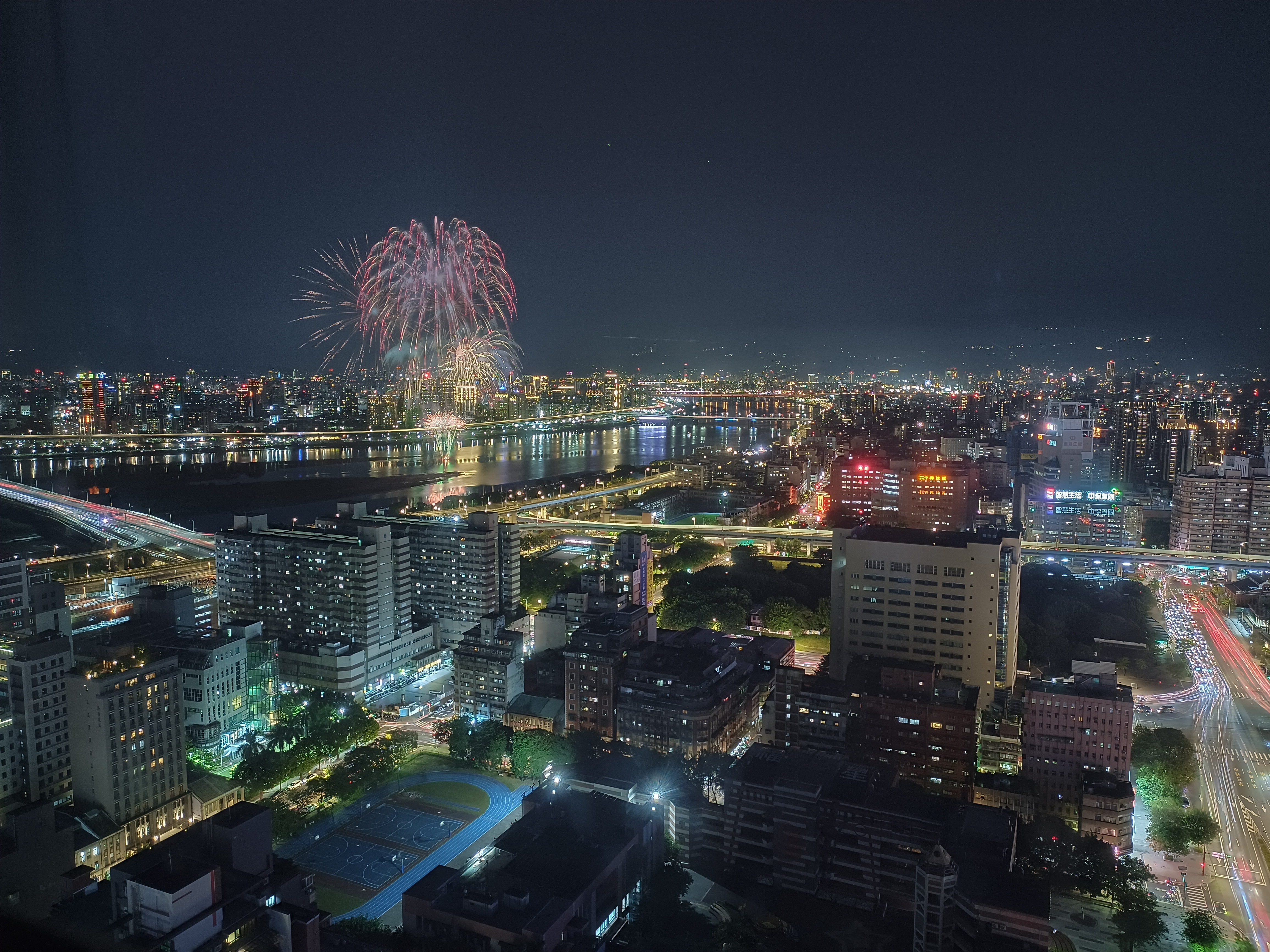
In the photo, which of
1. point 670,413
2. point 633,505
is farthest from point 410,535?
point 670,413

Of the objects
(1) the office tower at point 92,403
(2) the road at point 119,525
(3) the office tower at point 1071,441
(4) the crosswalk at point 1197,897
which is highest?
(1) the office tower at point 92,403

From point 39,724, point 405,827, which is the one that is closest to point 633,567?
point 405,827

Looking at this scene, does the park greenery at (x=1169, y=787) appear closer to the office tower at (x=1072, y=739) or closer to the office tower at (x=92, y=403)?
the office tower at (x=1072, y=739)

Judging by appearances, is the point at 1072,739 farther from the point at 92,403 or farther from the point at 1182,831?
the point at 92,403

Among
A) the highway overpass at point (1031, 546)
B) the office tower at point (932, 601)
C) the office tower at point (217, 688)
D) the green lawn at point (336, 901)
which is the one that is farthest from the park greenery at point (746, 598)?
the green lawn at point (336, 901)

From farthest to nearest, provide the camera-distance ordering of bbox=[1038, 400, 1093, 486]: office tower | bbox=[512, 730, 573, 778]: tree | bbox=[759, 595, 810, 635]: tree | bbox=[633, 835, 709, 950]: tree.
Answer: bbox=[1038, 400, 1093, 486]: office tower, bbox=[759, 595, 810, 635]: tree, bbox=[512, 730, 573, 778]: tree, bbox=[633, 835, 709, 950]: tree

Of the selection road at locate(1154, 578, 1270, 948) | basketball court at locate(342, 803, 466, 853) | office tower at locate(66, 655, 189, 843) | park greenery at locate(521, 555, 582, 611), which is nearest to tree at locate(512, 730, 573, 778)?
basketball court at locate(342, 803, 466, 853)

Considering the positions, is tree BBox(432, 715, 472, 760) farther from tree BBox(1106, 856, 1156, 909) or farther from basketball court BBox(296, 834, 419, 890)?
tree BBox(1106, 856, 1156, 909)
